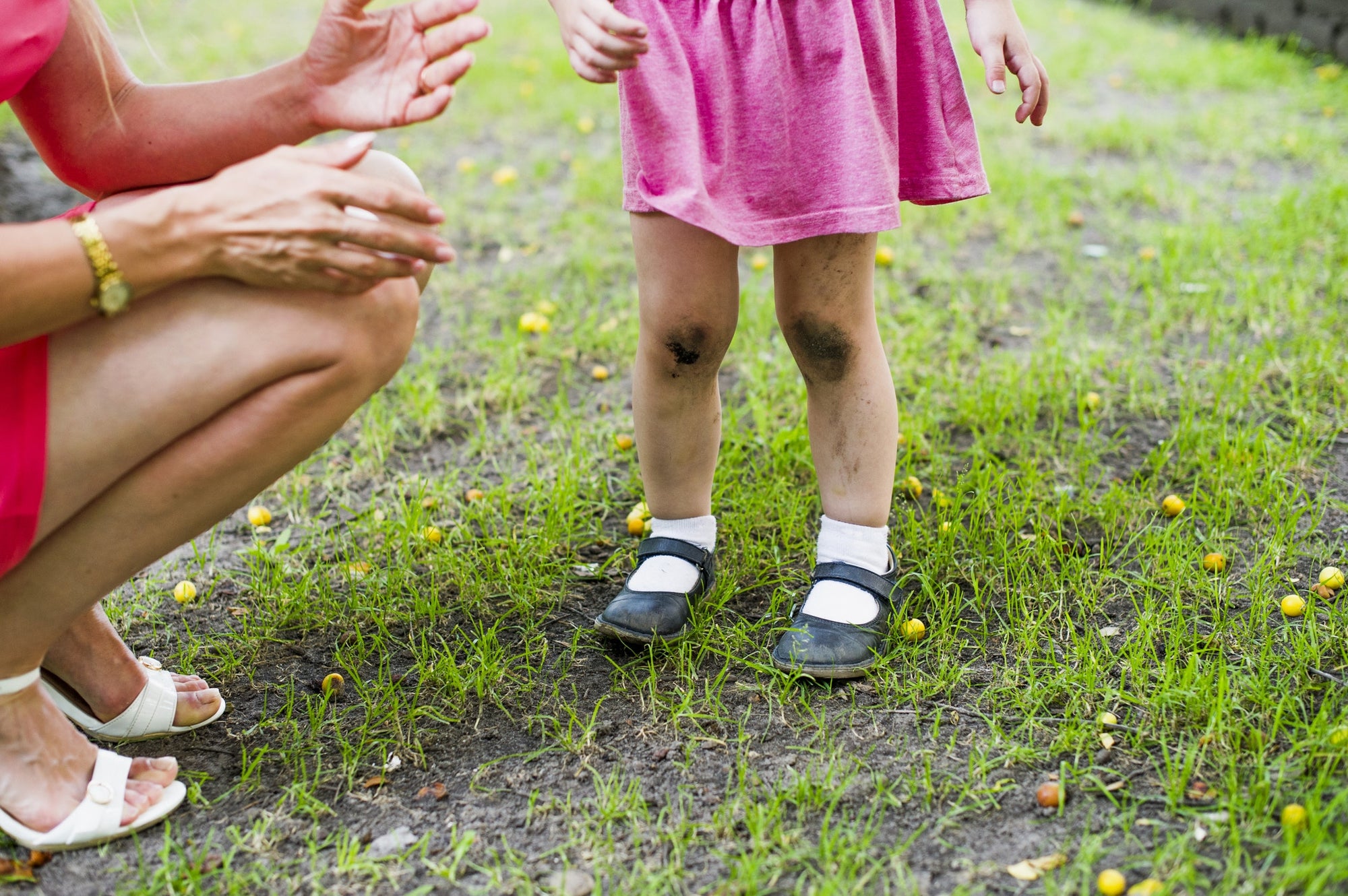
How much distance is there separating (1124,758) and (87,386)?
1452mm

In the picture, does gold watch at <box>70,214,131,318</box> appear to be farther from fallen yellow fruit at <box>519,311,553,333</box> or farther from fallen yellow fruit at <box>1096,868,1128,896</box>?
fallen yellow fruit at <box>519,311,553,333</box>

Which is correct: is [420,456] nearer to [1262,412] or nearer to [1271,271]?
[1262,412]

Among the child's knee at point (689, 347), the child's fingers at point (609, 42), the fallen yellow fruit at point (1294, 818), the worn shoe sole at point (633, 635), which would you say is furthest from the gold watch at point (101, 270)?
the fallen yellow fruit at point (1294, 818)

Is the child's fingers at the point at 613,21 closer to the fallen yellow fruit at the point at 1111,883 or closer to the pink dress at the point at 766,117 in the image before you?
the pink dress at the point at 766,117

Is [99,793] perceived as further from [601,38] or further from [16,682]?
[601,38]

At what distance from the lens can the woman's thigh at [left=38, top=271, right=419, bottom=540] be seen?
1299 millimetres

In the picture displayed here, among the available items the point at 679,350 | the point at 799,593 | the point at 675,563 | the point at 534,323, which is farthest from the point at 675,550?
the point at 534,323

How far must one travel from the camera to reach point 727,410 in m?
2.54

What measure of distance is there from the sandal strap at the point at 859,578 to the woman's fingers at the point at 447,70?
969 mm

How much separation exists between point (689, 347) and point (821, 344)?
21cm

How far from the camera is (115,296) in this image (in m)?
1.26

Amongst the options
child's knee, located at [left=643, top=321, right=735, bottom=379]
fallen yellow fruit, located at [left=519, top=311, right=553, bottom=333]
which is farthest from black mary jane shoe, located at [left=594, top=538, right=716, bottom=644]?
fallen yellow fruit, located at [left=519, top=311, right=553, bottom=333]

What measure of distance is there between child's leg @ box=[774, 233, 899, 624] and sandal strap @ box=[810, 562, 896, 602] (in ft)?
0.04

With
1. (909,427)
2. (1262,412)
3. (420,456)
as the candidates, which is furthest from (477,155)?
(1262,412)
